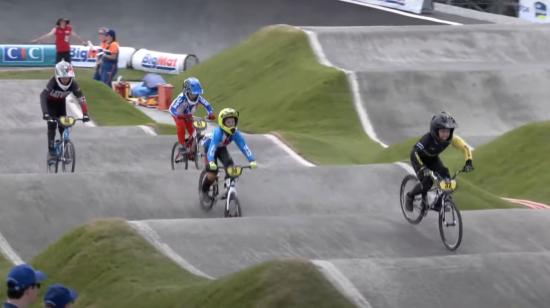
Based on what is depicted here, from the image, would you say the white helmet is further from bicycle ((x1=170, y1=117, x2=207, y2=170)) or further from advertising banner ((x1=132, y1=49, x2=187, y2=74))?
advertising banner ((x1=132, y1=49, x2=187, y2=74))

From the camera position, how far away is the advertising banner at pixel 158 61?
41438mm

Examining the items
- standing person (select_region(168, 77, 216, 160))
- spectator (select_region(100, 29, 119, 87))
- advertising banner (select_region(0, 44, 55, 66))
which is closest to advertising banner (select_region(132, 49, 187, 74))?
advertising banner (select_region(0, 44, 55, 66))

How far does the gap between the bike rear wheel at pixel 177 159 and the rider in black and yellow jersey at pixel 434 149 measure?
6.26 meters

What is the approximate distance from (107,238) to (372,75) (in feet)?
61.6

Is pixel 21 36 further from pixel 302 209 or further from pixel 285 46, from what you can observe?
pixel 302 209

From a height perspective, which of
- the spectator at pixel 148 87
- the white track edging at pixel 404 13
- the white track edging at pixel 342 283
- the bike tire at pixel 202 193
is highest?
the white track edging at pixel 342 283

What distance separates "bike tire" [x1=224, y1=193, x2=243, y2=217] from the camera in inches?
664

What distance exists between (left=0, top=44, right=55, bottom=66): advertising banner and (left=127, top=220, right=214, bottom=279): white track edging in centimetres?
2774

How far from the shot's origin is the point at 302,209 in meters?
18.5

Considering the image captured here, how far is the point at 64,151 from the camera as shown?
2025cm

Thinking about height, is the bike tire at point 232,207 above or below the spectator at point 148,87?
above

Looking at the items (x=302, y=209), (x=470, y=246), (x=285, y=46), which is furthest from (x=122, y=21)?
(x=470, y=246)

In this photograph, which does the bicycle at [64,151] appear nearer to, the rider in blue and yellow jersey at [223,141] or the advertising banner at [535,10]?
the rider in blue and yellow jersey at [223,141]

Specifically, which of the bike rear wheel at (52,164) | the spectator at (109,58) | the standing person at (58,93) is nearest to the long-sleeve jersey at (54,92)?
the standing person at (58,93)
